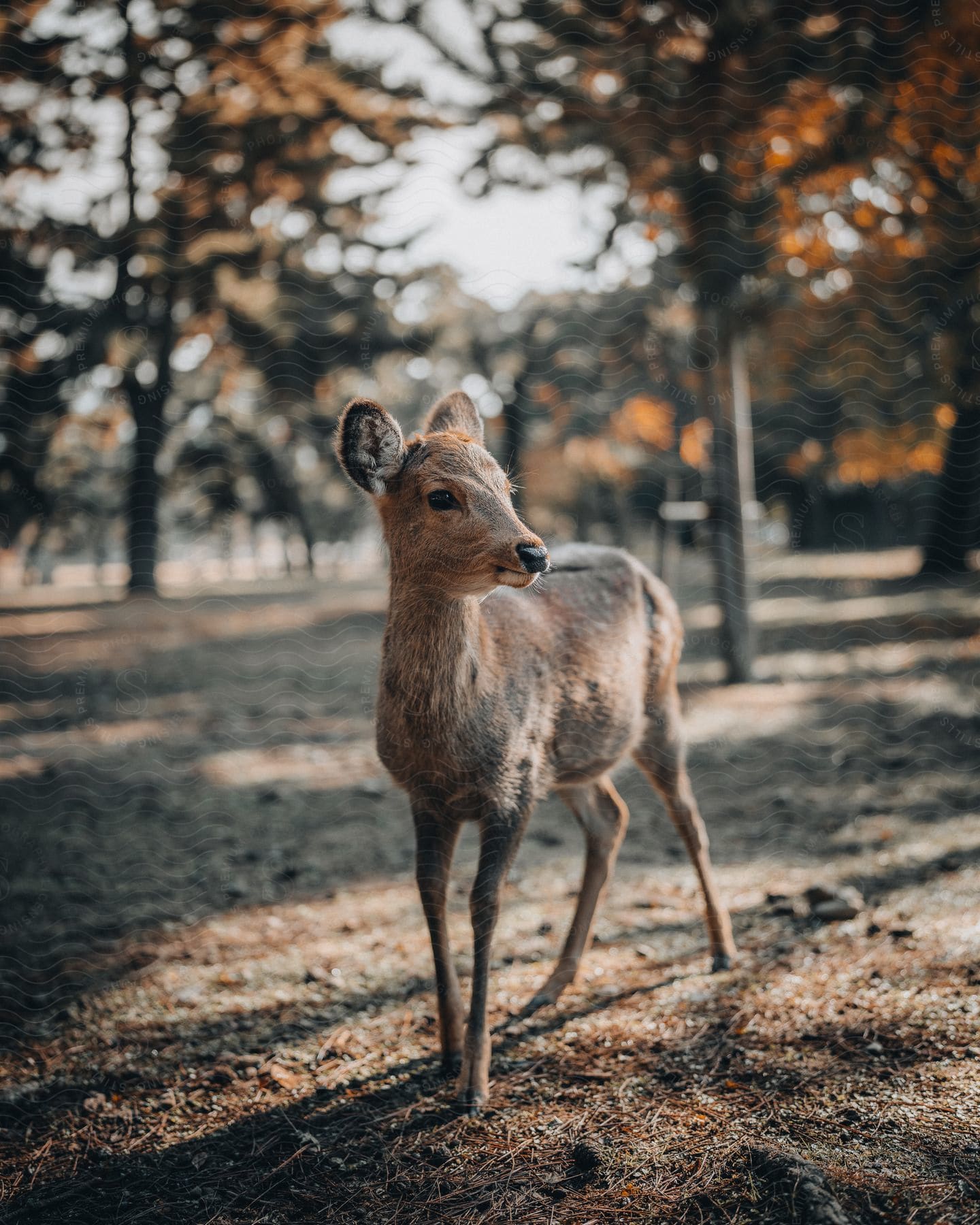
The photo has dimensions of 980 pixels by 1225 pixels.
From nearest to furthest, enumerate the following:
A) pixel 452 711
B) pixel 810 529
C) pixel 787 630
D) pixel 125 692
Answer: pixel 452 711 → pixel 125 692 → pixel 787 630 → pixel 810 529

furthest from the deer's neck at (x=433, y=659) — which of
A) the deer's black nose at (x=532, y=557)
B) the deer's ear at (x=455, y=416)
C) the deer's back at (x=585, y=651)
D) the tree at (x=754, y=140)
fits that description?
the tree at (x=754, y=140)

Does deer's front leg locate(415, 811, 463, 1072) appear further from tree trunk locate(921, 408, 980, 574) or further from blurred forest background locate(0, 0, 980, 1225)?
tree trunk locate(921, 408, 980, 574)

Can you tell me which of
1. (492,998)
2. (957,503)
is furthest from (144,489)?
(957,503)

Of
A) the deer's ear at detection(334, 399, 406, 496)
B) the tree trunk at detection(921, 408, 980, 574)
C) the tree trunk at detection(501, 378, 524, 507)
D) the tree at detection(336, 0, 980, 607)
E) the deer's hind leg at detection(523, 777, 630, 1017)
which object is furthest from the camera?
the tree trunk at detection(921, 408, 980, 574)

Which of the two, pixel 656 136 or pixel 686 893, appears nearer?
pixel 686 893

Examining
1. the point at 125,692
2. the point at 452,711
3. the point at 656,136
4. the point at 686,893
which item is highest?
the point at 656,136

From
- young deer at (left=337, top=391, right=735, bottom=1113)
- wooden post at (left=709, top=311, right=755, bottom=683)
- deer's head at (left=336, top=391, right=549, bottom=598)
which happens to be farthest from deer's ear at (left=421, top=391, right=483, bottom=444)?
wooden post at (left=709, top=311, right=755, bottom=683)

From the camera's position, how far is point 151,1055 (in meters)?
2.75

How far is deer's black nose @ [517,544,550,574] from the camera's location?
2.17 m

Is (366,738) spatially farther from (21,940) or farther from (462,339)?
(462,339)

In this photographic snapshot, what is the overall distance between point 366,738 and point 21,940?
3.57 m

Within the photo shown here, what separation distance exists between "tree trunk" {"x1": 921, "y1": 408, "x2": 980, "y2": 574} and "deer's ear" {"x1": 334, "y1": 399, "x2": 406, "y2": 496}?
12240mm

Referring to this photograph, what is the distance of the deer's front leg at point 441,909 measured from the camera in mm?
2604

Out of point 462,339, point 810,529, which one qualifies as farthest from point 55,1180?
point 810,529
